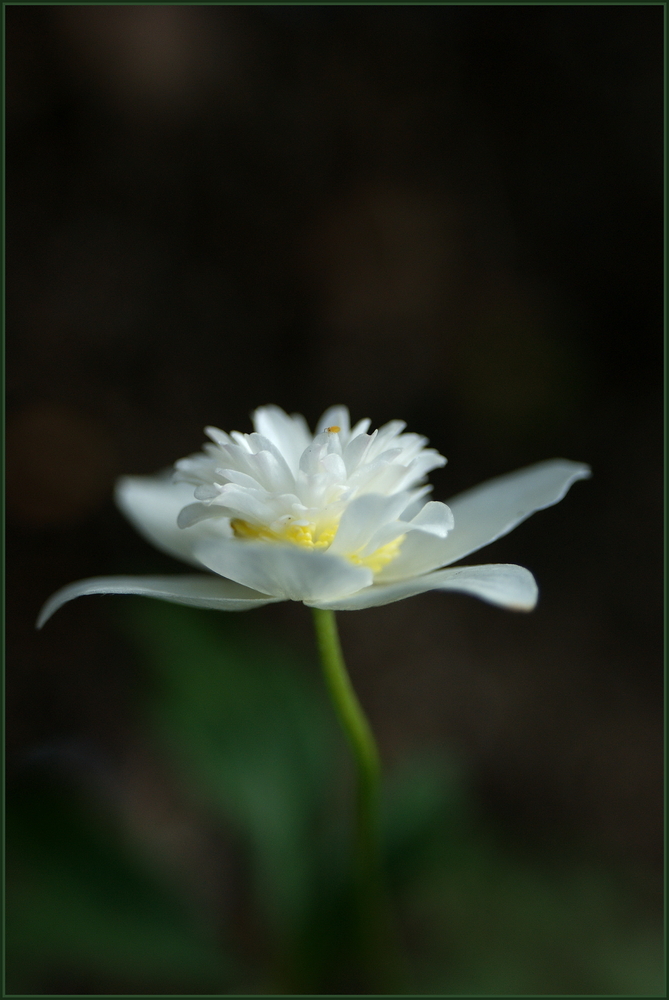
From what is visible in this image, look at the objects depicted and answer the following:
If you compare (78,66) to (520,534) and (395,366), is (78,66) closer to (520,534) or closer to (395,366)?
(395,366)

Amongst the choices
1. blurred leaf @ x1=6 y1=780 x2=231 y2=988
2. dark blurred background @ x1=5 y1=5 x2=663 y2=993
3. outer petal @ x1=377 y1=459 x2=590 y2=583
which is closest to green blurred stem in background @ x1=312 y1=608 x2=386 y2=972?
outer petal @ x1=377 y1=459 x2=590 y2=583

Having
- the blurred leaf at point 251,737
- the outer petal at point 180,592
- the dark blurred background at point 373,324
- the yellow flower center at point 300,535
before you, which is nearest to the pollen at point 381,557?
the yellow flower center at point 300,535

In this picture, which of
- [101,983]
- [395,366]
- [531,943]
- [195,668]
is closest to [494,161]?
[395,366]

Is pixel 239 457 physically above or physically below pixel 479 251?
below

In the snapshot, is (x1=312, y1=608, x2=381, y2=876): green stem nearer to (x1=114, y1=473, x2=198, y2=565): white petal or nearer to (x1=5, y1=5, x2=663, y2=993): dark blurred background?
(x1=114, y1=473, x2=198, y2=565): white petal

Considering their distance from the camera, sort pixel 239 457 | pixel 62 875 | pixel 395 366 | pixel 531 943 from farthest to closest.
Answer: pixel 395 366 < pixel 531 943 < pixel 62 875 < pixel 239 457

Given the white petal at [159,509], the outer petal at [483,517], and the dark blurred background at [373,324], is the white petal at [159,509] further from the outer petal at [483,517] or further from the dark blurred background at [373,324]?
the dark blurred background at [373,324]
